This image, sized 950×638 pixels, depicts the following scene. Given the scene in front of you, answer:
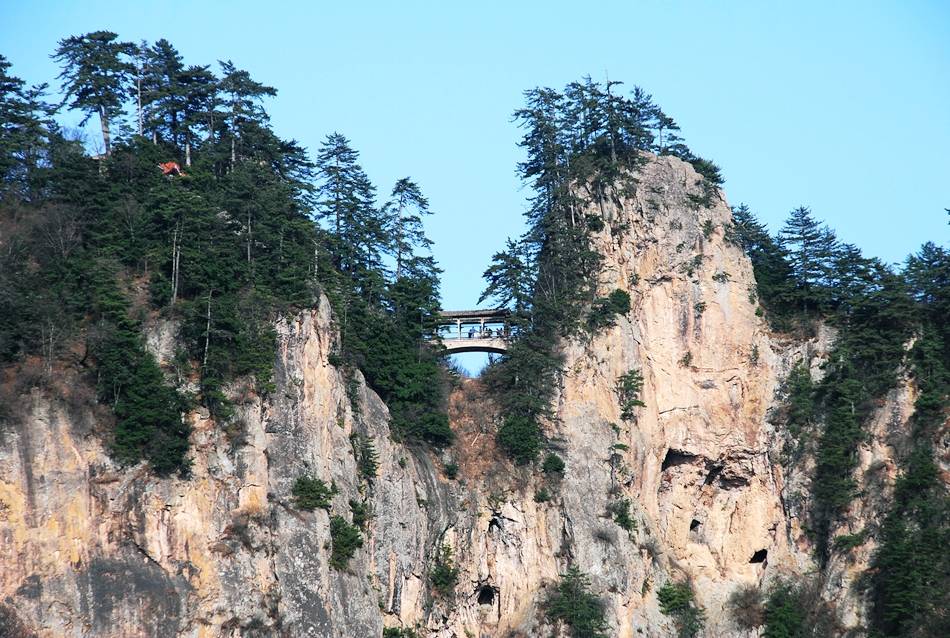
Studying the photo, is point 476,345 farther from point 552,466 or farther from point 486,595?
point 486,595

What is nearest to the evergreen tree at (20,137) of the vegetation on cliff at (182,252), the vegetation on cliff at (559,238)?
the vegetation on cliff at (182,252)

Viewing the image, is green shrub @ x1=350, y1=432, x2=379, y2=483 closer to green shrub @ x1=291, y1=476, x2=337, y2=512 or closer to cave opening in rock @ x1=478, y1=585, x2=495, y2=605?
green shrub @ x1=291, y1=476, x2=337, y2=512

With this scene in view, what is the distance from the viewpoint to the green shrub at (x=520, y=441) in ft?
269

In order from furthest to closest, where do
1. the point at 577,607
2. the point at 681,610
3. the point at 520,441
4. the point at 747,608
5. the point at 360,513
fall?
the point at 747,608, the point at 520,441, the point at 681,610, the point at 577,607, the point at 360,513

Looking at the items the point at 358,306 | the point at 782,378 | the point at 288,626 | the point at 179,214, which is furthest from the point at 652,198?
the point at 288,626

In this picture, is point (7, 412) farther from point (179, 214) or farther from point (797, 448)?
point (797, 448)

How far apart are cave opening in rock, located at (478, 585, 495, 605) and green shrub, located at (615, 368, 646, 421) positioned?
11.8 metres

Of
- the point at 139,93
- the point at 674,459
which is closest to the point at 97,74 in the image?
the point at 139,93

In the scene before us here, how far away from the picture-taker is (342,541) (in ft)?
236

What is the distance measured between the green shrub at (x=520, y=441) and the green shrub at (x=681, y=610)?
373 inches

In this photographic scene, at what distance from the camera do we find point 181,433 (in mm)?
68375

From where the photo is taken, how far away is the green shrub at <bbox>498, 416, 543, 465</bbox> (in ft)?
269

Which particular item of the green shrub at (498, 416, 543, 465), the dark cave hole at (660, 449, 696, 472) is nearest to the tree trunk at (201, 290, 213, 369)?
the green shrub at (498, 416, 543, 465)

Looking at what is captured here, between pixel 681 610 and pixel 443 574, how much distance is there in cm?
1255
